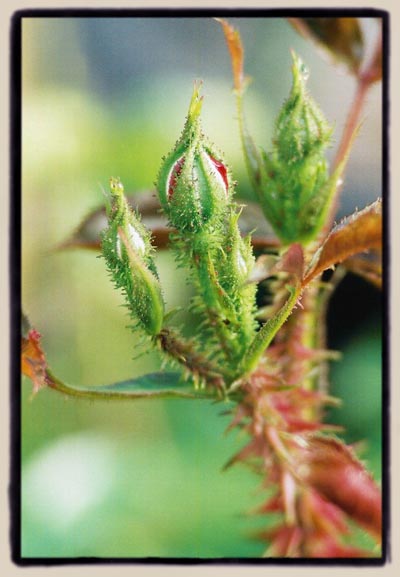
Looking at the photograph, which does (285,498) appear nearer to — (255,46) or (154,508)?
(154,508)

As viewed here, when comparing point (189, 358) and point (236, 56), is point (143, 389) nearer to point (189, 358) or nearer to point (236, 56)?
point (189, 358)

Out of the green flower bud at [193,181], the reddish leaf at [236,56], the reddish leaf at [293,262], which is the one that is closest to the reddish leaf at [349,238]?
the reddish leaf at [293,262]

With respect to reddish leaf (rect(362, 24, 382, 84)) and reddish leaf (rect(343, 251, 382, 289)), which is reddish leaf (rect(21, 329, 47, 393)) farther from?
reddish leaf (rect(362, 24, 382, 84))

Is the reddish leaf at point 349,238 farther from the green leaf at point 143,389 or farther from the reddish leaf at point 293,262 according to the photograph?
the green leaf at point 143,389

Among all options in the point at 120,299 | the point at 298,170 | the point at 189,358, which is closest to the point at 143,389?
the point at 189,358

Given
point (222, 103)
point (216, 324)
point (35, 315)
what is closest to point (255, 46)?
point (222, 103)

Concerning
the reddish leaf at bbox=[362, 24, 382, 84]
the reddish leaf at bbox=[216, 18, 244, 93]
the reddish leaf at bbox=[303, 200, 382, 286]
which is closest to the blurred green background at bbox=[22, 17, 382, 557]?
the reddish leaf at bbox=[362, 24, 382, 84]
